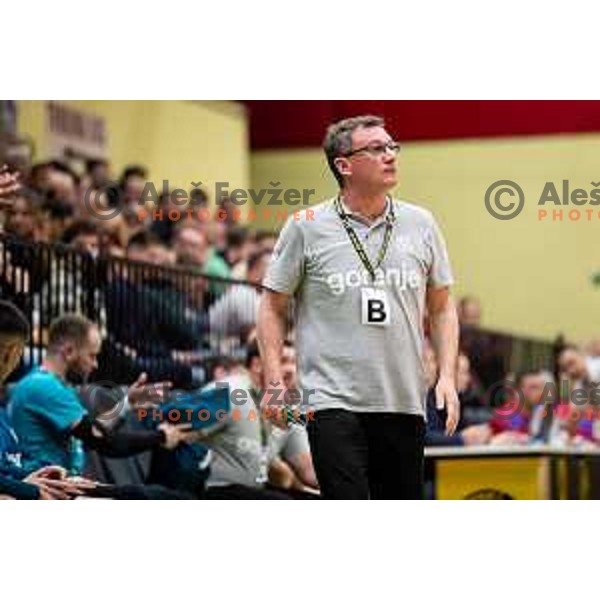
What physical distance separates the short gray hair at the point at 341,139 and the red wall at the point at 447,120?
295 inches

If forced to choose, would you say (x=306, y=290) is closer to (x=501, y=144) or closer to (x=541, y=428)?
(x=541, y=428)

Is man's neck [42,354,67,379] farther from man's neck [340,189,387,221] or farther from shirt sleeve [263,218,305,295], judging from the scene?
man's neck [340,189,387,221]

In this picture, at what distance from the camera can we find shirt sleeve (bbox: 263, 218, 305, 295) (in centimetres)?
620

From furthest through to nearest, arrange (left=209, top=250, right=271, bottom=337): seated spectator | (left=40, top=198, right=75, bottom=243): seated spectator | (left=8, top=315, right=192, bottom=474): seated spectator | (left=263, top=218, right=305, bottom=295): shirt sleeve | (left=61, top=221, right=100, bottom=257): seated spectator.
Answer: (left=209, top=250, right=271, bottom=337): seated spectator → (left=40, top=198, right=75, bottom=243): seated spectator → (left=61, top=221, right=100, bottom=257): seated spectator → (left=8, top=315, right=192, bottom=474): seated spectator → (left=263, top=218, right=305, bottom=295): shirt sleeve

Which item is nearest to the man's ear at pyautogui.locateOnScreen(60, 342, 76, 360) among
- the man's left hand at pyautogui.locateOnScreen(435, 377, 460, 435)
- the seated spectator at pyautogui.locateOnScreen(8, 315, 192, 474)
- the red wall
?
the seated spectator at pyautogui.locateOnScreen(8, 315, 192, 474)

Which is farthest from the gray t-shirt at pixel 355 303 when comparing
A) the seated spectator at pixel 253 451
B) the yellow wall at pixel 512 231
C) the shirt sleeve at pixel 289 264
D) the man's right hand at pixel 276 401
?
the yellow wall at pixel 512 231

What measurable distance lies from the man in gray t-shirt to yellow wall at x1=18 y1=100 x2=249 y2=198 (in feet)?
21.5

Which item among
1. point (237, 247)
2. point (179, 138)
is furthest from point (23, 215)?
point (179, 138)

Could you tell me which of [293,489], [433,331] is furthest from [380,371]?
[293,489]

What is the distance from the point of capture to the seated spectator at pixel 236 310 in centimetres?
939

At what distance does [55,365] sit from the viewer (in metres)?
7.82

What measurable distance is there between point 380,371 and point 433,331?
0.32m

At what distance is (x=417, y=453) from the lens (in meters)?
6.20
